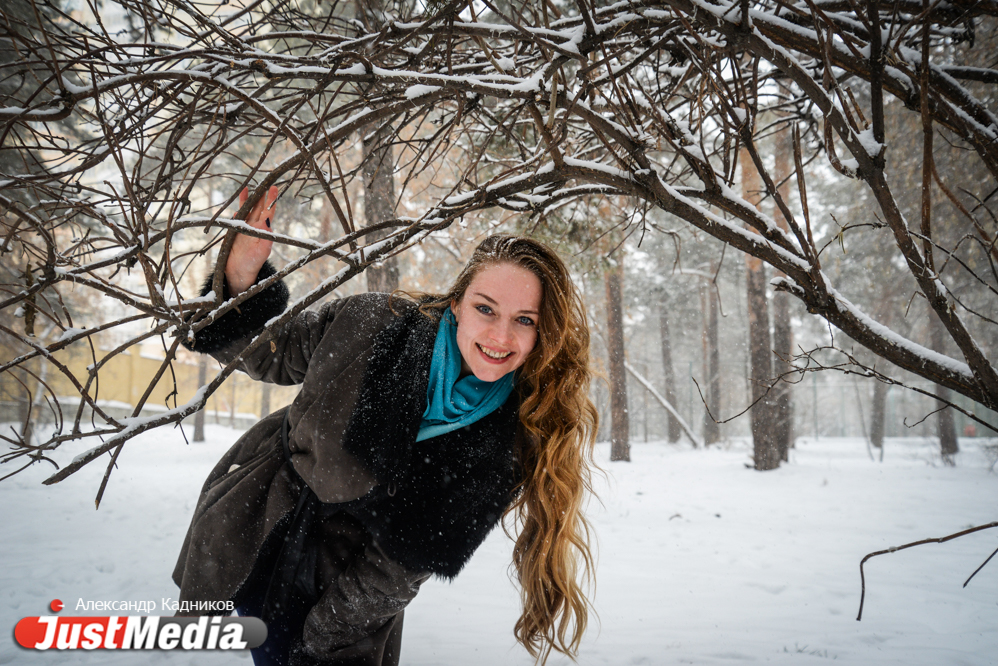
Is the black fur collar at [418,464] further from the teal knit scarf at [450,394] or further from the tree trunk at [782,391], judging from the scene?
the tree trunk at [782,391]

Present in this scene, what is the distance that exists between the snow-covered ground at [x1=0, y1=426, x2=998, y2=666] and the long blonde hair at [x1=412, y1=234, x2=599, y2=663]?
89cm

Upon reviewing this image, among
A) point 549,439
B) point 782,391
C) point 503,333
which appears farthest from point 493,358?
point 782,391

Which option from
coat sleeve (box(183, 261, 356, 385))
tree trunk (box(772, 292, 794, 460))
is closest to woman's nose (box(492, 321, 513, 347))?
coat sleeve (box(183, 261, 356, 385))

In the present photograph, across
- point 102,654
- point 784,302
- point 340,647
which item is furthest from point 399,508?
point 784,302

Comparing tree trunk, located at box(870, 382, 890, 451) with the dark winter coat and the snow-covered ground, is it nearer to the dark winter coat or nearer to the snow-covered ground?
the snow-covered ground

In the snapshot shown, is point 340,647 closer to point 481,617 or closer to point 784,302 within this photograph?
point 481,617

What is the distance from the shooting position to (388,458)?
194cm

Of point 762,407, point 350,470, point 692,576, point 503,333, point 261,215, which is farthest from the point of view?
point 762,407

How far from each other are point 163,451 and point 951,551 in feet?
43.5

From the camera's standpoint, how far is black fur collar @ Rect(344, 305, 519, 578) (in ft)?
6.35

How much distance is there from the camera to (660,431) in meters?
32.5

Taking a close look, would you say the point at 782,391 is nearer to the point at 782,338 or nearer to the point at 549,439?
the point at 782,338

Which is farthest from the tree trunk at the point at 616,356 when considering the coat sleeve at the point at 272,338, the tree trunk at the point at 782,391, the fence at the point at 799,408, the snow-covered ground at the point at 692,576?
the fence at the point at 799,408

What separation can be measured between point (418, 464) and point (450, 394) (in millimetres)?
328
